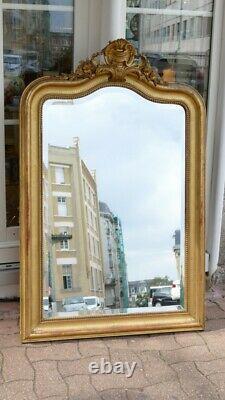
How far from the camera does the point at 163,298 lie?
2461mm

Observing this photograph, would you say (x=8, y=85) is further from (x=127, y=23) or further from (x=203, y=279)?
(x=203, y=279)

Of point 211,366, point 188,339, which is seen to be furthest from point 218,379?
point 188,339

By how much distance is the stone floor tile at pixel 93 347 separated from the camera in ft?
7.38

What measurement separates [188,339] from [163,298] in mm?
216

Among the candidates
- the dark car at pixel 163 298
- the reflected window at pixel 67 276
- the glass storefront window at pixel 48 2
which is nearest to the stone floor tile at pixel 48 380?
the reflected window at pixel 67 276

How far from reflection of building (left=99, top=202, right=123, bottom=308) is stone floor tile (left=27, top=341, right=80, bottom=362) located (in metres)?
0.28

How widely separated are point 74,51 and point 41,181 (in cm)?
66

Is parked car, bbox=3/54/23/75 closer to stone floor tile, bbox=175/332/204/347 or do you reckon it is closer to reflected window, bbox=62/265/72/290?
reflected window, bbox=62/265/72/290

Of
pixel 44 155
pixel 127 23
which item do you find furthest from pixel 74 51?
pixel 44 155

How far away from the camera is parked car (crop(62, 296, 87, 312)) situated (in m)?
2.37

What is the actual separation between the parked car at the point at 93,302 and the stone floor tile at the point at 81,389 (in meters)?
0.36

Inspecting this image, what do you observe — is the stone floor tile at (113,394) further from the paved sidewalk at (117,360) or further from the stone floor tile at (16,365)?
the stone floor tile at (16,365)

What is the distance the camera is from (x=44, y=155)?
7.68 feet

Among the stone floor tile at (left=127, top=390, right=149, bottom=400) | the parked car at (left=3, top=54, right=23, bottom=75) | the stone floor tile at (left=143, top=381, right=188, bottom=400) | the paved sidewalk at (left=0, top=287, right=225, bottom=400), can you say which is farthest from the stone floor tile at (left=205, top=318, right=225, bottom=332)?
the parked car at (left=3, top=54, right=23, bottom=75)
